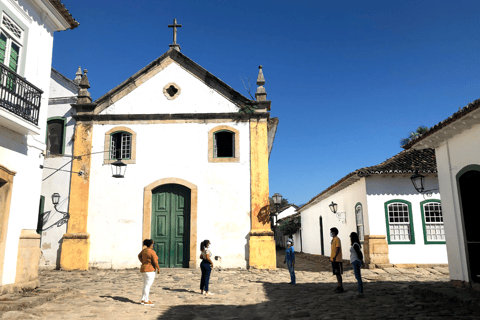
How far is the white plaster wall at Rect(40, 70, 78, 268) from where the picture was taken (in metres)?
13.0

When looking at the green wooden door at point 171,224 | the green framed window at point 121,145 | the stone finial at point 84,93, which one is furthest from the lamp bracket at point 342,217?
the stone finial at point 84,93

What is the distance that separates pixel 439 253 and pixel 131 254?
1108 centimetres

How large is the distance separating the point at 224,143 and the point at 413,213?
7.55 metres

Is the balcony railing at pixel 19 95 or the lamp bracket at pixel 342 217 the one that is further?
→ the lamp bracket at pixel 342 217

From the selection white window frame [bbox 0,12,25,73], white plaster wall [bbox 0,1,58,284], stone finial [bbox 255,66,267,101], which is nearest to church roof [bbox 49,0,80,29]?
white plaster wall [bbox 0,1,58,284]

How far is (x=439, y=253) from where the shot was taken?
44.8 feet

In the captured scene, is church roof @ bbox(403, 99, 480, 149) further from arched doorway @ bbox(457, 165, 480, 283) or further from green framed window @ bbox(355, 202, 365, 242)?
green framed window @ bbox(355, 202, 365, 242)

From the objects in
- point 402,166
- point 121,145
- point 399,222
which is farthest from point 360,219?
point 121,145

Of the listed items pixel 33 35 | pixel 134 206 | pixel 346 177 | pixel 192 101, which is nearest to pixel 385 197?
pixel 346 177

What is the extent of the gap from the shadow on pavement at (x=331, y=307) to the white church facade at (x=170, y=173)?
4480 millimetres

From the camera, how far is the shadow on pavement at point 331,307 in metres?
6.36

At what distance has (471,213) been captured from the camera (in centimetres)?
845

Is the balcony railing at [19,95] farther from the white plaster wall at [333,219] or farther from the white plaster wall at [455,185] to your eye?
the white plaster wall at [333,219]

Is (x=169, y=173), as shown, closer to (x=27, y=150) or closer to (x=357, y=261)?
(x=27, y=150)
